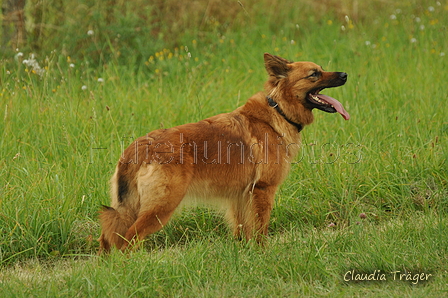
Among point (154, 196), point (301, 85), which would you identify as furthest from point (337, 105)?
point (154, 196)

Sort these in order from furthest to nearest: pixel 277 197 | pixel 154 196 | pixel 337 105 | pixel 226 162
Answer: pixel 277 197
pixel 337 105
pixel 226 162
pixel 154 196

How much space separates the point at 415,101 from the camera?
6.70 m

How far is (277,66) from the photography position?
457 centimetres

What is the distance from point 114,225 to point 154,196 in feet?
1.29

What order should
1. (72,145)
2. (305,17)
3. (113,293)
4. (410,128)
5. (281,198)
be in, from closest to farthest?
(113,293) → (281,198) → (72,145) → (410,128) → (305,17)

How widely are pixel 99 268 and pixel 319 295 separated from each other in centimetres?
149

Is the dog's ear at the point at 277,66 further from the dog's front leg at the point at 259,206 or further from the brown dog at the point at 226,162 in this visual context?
the dog's front leg at the point at 259,206

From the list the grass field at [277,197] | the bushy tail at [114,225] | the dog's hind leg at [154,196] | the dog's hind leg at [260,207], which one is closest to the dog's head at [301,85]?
the dog's hind leg at [260,207]

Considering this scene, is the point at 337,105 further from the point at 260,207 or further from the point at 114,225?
the point at 114,225

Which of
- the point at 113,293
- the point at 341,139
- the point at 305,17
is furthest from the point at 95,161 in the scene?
the point at 305,17

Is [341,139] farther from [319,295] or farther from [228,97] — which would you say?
[319,295]

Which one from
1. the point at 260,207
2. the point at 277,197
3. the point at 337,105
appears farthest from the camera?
the point at 277,197

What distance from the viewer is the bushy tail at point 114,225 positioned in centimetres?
392

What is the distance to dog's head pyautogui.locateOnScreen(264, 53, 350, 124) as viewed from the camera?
14.8 ft
